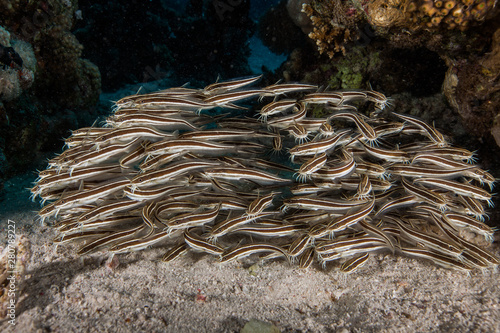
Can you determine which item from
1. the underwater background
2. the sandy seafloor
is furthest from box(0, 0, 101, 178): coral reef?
the sandy seafloor

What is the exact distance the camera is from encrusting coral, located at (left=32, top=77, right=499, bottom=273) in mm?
4043

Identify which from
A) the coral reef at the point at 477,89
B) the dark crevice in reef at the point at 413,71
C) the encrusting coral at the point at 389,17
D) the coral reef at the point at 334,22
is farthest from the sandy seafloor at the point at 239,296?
the coral reef at the point at 334,22

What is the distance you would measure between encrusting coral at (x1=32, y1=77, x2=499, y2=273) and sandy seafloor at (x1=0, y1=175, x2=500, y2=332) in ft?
0.82

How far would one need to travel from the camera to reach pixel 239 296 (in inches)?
150

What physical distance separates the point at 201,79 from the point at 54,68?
242 inches

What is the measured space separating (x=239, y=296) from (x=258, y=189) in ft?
5.62

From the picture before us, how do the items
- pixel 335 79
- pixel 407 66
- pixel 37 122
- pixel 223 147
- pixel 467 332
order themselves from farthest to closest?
pixel 37 122, pixel 335 79, pixel 407 66, pixel 223 147, pixel 467 332

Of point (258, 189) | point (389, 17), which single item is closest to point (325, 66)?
point (389, 17)

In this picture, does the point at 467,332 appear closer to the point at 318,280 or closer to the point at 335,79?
the point at 318,280

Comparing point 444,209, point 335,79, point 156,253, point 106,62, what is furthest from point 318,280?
point 106,62

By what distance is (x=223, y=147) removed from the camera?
4434 mm

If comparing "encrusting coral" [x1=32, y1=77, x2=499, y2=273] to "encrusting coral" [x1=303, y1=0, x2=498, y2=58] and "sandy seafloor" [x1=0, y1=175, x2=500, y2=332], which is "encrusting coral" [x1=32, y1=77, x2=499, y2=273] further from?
"encrusting coral" [x1=303, y1=0, x2=498, y2=58]

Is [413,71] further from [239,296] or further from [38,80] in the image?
[38,80]

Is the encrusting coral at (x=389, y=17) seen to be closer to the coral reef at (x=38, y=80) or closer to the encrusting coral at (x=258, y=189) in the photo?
the encrusting coral at (x=258, y=189)
